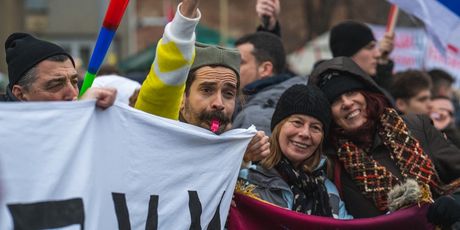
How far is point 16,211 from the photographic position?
338 centimetres

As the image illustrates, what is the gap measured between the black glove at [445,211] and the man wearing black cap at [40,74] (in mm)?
1771

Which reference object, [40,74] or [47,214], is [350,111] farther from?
[47,214]

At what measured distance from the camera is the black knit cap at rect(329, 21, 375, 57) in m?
6.61

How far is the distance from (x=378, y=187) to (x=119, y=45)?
84.9ft

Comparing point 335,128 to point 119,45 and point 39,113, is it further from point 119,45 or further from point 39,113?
point 119,45

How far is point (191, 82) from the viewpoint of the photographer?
14.2ft

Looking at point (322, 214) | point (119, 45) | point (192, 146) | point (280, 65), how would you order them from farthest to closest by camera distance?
1. point (119, 45)
2. point (280, 65)
3. point (322, 214)
4. point (192, 146)

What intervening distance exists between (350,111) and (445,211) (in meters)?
0.75

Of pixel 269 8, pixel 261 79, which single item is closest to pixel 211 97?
pixel 261 79

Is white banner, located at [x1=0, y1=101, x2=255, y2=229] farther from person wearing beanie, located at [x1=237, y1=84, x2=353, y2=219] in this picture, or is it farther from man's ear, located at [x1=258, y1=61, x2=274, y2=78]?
man's ear, located at [x1=258, y1=61, x2=274, y2=78]

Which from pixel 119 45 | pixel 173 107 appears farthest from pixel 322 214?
pixel 119 45

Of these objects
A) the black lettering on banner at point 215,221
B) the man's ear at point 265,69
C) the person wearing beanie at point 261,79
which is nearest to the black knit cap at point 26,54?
the black lettering on banner at point 215,221

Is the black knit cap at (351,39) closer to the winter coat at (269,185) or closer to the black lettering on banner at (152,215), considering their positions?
the winter coat at (269,185)

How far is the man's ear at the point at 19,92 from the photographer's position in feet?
12.9
